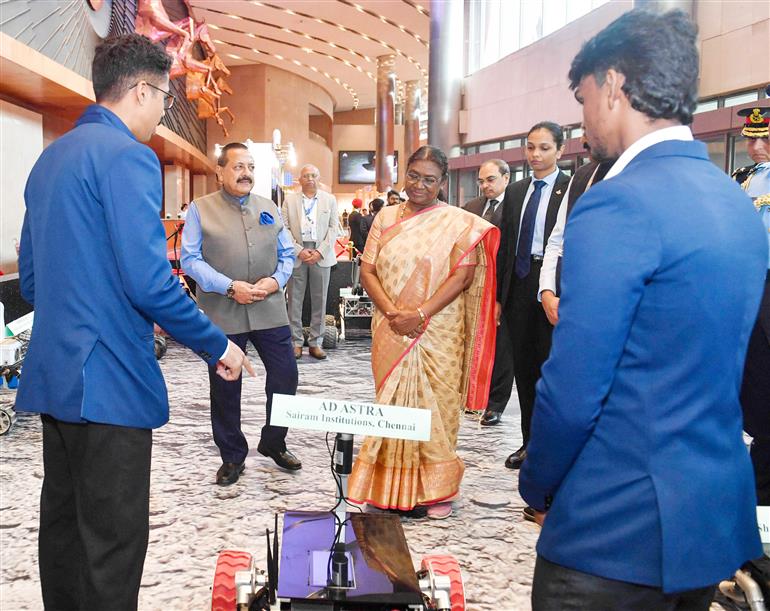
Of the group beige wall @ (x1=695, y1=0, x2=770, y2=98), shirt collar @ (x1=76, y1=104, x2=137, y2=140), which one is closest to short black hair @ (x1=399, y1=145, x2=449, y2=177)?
shirt collar @ (x1=76, y1=104, x2=137, y2=140)

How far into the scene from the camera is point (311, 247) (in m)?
7.49

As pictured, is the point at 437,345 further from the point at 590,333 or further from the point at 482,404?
the point at 590,333

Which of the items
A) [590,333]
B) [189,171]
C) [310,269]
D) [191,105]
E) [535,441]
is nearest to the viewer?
[590,333]

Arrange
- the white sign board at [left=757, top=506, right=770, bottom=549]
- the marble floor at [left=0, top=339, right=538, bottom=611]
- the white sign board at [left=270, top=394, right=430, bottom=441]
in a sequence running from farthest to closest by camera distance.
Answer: the marble floor at [left=0, top=339, right=538, bottom=611], the white sign board at [left=757, top=506, right=770, bottom=549], the white sign board at [left=270, top=394, right=430, bottom=441]

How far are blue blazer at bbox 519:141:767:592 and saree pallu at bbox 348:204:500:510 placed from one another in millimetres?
2083

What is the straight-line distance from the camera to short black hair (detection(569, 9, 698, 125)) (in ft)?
3.89

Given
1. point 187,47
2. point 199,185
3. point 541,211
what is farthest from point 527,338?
point 199,185

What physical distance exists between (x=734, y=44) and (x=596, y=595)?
7782 millimetres

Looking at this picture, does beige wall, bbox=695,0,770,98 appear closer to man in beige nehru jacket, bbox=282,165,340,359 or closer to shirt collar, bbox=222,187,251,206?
man in beige nehru jacket, bbox=282,165,340,359

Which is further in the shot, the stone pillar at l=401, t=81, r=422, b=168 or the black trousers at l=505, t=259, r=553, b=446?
the stone pillar at l=401, t=81, r=422, b=168

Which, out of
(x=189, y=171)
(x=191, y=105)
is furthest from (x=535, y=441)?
(x=189, y=171)

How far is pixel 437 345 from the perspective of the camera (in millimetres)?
3330

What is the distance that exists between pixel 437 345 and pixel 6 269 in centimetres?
755

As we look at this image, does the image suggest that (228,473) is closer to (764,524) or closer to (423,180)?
(423,180)
